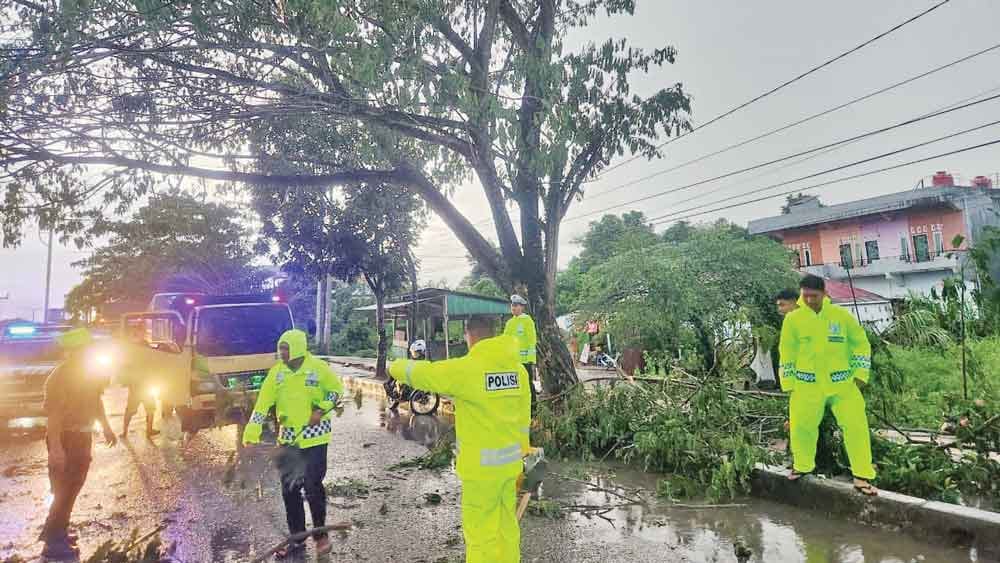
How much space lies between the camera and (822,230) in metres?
30.7

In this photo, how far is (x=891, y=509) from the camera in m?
4.55

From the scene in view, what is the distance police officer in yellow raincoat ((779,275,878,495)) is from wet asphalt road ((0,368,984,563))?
56 cm

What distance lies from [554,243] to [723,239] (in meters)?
8.36

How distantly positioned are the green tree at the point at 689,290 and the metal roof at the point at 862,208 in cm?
1535

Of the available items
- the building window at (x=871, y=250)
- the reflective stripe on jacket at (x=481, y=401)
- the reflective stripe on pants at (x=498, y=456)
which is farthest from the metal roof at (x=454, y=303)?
the building window at (x=871, y=250)

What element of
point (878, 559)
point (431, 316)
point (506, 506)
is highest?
point (431, 316)

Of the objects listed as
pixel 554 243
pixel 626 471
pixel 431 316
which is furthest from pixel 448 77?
pixel 431 316

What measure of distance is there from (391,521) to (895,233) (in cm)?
3021

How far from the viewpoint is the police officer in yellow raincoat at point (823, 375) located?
486 centimetres

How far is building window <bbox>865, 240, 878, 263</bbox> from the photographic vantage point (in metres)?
28.4

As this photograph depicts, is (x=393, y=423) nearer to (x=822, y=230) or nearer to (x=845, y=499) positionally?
(x=845, y=499)

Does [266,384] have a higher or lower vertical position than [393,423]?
higher

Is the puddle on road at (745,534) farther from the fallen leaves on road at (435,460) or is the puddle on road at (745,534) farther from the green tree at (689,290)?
the green tree at (689,290)

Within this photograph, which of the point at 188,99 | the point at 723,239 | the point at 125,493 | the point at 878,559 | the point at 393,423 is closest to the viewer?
the point at 878,559
